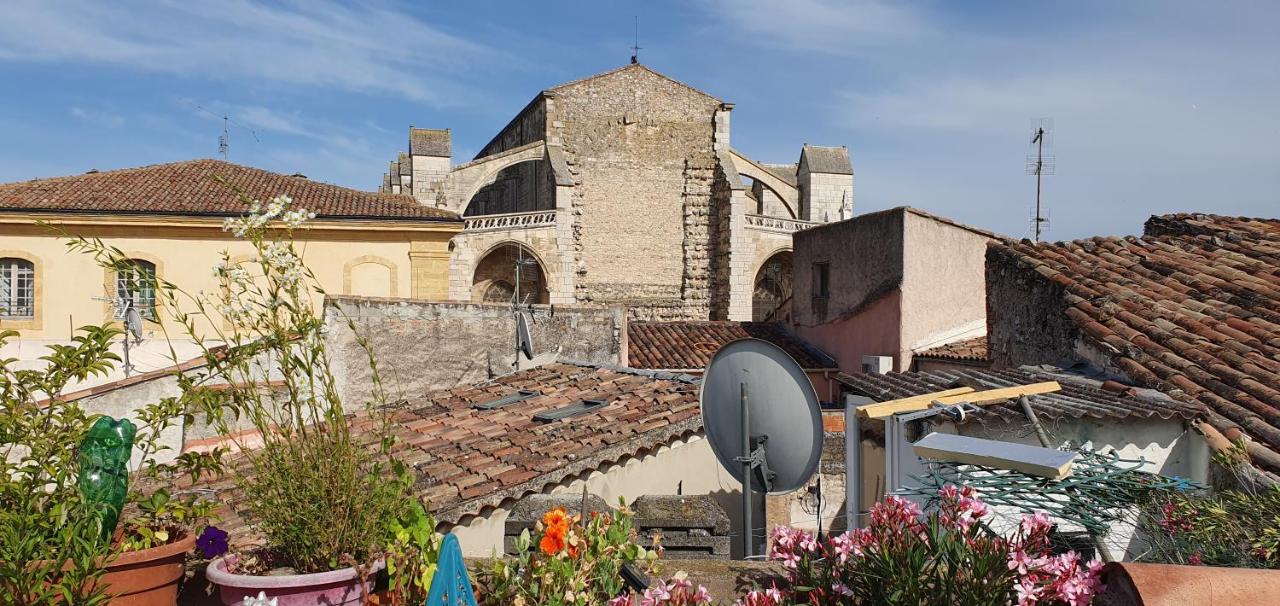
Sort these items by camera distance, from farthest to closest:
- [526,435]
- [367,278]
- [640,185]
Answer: [640,185], [367,278], [526,435]

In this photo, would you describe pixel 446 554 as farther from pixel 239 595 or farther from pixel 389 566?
pixel 239 595

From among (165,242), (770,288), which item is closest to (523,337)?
(165,242)

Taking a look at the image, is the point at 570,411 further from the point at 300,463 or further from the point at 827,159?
the point at 827,159

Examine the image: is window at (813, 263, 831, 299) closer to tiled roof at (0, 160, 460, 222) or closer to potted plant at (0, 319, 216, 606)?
tiled roof at (0, 160, 460, 222)

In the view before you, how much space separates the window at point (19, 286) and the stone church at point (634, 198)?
49.7ft

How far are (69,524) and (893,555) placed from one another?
6.71ft

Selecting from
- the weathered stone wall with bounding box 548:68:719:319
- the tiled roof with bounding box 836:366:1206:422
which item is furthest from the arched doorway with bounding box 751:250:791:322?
the tiled roof with bounding box 836:366:1206:422

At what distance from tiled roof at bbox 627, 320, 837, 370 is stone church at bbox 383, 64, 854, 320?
41.9 ft

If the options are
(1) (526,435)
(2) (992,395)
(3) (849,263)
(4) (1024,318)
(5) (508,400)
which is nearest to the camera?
(2) (992,395)

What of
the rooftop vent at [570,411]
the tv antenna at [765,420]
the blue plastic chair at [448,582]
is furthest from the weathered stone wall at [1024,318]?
the blue plastic chair at [448,582]

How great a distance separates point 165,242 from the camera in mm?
20062

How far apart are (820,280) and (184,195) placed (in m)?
13.6

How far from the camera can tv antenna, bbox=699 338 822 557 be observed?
524 cm

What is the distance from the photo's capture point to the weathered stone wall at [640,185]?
35094mm
